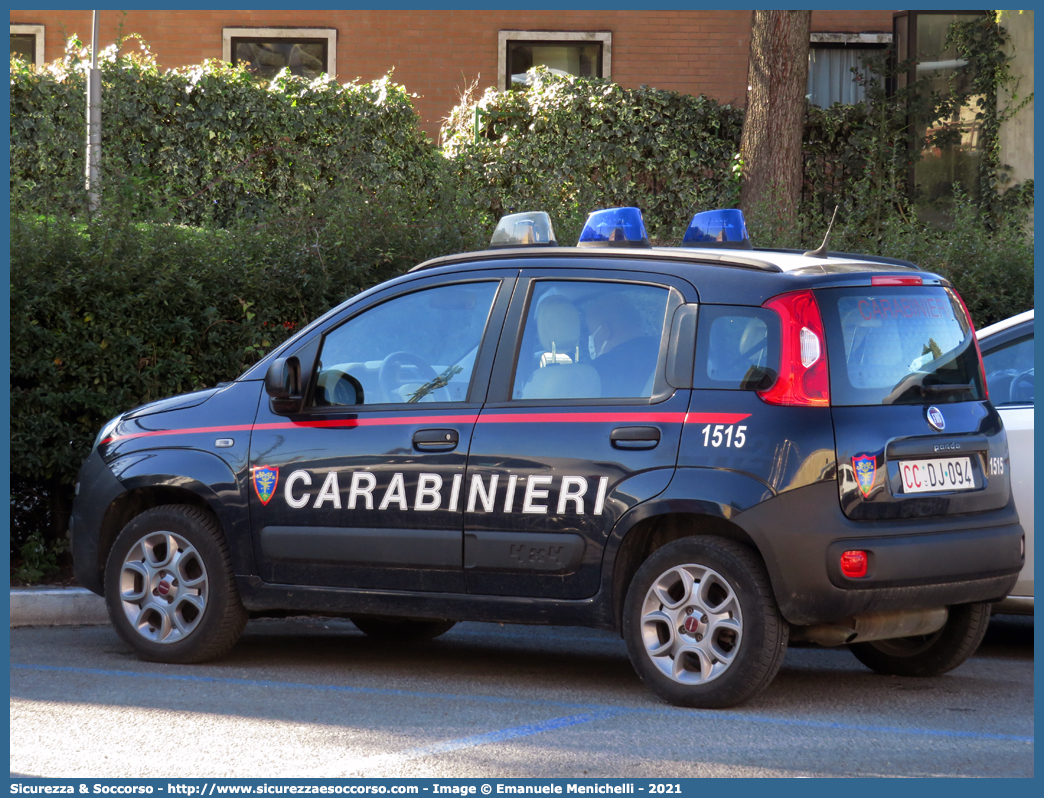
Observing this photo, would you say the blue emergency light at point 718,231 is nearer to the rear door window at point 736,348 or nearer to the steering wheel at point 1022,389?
the rear door window at point 736,348

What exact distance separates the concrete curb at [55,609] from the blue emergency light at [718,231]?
12.4ft

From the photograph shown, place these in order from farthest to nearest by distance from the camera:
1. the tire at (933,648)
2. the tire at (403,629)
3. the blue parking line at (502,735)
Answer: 1. the tire at (403,629)
2. the tire at (933,648)
3. the blue parking line at (502,735)

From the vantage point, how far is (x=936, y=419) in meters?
5.22

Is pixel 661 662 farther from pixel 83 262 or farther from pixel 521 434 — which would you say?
pixel 83 262

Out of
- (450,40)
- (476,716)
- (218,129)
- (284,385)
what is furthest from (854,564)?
(450,40)

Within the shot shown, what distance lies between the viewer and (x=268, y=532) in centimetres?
594

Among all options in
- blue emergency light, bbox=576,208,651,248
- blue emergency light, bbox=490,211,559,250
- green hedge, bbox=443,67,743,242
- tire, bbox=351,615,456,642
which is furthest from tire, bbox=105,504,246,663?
green hedge, bbox=443,67,743,242

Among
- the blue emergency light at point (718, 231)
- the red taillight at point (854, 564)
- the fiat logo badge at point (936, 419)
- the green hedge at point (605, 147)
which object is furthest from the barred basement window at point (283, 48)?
the red taillight at point (854, 564)

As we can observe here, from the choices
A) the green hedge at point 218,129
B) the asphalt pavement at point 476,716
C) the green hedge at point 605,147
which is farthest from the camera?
the green hedge at point 605,147

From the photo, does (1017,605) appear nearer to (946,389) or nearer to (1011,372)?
(1011,372)

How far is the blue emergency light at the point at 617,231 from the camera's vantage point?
600 cm

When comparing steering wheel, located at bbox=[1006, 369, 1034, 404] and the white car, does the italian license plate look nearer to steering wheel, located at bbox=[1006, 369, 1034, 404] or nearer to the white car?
the white car

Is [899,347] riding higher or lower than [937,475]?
higher

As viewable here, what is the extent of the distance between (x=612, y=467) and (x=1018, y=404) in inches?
88.1
